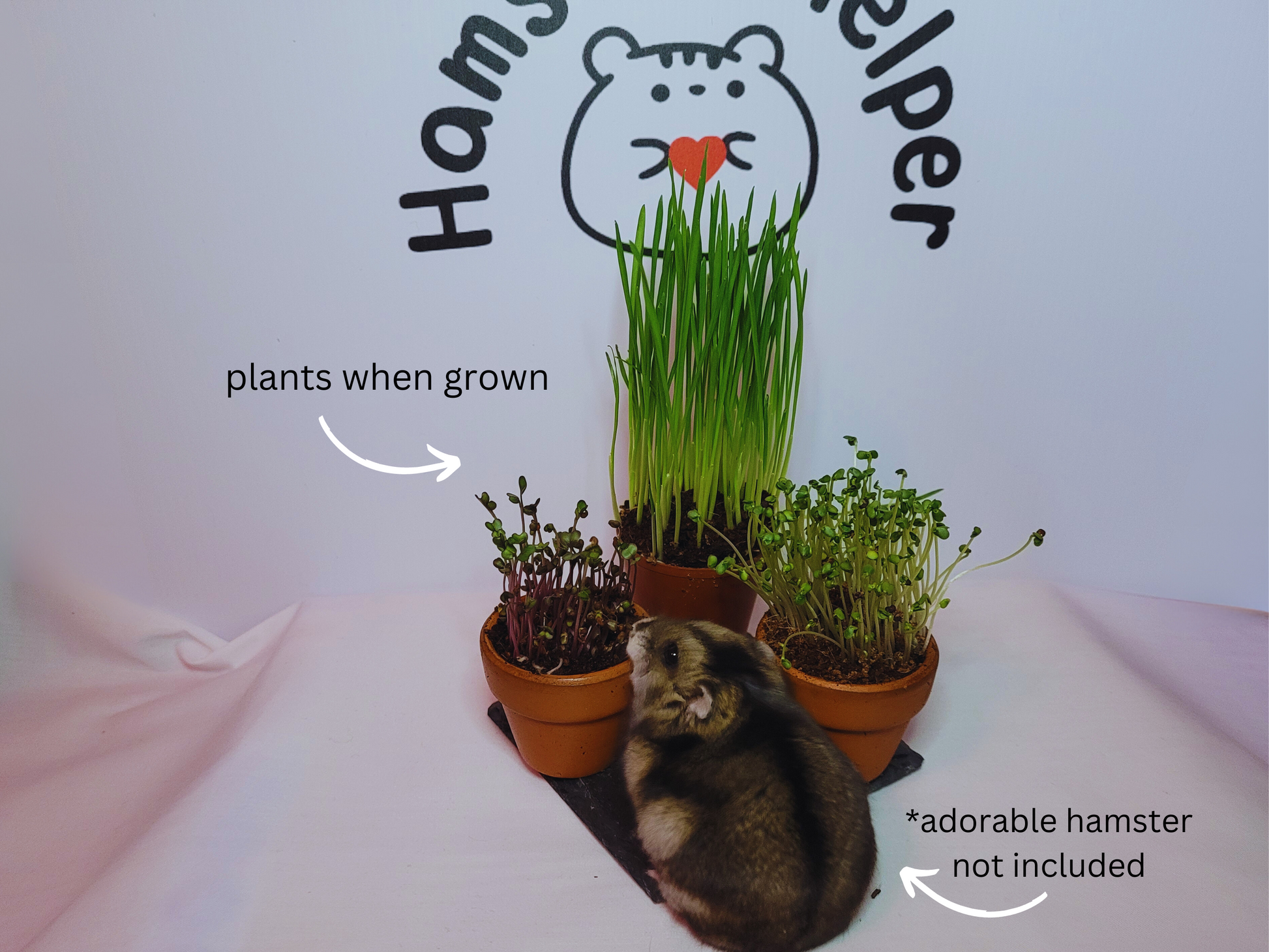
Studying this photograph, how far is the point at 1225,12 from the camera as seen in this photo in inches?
56.4

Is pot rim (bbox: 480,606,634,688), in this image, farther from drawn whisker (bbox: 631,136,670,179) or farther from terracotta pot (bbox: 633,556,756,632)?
drawn whisker (bbox: 631,136,670,179)

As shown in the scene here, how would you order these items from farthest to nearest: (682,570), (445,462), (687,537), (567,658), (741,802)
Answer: (445,462)
(687,537)
(682,570)
(567,658)
(741,802)

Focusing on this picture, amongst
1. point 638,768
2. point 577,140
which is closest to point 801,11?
point 577,140

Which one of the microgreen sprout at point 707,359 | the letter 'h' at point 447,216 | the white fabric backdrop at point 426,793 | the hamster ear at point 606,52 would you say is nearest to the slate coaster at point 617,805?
the white fabric backdrop at point 426,793

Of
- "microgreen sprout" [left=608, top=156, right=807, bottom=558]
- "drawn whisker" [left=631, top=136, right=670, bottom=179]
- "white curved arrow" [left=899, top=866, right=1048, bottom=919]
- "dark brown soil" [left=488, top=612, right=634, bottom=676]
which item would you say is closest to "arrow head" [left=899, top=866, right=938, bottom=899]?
"white curved arrow" [left=899, top=866, right=1048, bottom=919]

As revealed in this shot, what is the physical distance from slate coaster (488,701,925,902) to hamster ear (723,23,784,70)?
1184mm

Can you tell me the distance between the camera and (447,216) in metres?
1.48

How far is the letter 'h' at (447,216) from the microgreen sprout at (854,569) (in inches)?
28.7

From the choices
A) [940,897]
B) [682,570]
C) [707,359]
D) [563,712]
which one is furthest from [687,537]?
[940,897]

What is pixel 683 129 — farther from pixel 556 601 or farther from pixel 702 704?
pixel 702 704

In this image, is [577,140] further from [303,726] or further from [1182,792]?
[1182,792]

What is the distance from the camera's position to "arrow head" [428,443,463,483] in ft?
5.40

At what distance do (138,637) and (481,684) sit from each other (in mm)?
729

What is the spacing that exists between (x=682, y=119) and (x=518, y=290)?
43 centimetres
